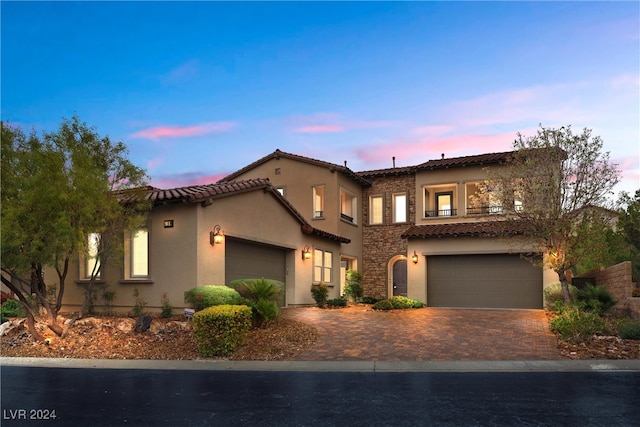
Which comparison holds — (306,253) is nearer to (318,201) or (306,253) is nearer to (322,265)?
(322,265)

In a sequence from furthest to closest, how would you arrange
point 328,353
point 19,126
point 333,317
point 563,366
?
point 333,317 → point 19,126 → point 328,353 → point 563,366

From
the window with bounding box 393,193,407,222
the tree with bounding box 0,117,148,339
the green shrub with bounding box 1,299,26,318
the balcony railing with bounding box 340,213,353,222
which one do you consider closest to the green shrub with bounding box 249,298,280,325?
the tree with bounding box 0,117,148,339

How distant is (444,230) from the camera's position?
25.2 metres

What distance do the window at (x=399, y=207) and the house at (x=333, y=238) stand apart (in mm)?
62

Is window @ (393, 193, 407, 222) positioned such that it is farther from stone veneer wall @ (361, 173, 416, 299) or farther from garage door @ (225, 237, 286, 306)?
garage door @ (225, 237, 286, 306)

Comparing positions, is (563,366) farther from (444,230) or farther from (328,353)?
(444,230)

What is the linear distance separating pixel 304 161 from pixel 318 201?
244 centimetres

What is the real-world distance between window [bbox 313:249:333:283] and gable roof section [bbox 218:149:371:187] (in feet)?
15.1

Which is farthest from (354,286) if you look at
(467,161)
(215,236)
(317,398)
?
(317,398)

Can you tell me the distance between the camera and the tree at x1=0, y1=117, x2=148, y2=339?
485 inches

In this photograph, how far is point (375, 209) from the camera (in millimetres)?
29734

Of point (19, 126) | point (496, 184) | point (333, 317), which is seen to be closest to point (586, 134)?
point (496, 184)

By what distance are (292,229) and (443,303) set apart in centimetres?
903

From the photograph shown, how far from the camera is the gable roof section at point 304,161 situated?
26.5 metres
